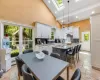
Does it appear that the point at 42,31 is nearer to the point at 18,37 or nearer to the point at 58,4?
the point at 18,37

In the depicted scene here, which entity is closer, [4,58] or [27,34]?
[4,58]

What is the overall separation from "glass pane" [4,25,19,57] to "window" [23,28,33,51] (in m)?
0.46

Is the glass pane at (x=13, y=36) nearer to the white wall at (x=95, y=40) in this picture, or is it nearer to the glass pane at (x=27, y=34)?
the glass pane at (x=27, y=34)

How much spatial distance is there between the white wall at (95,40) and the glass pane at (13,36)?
390 cm

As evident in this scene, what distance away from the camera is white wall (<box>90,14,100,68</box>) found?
133 inches

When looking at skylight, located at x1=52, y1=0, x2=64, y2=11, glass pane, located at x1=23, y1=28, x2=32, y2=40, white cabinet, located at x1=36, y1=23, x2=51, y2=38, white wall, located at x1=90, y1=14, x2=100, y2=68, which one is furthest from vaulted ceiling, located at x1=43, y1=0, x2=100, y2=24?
glass pane, located at x1=23, y1=28, x2=32, y2=40

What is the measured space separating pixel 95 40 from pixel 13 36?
4.10 m

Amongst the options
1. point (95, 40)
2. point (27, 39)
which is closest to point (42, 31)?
point (27, 39)

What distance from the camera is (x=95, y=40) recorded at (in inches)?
137

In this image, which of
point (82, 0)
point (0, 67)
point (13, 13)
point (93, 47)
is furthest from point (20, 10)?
point (93, 47)

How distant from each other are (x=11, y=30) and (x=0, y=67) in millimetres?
1888

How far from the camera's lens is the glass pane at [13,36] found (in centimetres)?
402

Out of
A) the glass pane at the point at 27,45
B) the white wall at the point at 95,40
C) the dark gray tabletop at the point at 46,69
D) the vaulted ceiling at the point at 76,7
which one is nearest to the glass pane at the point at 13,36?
the glass pane at the point at 27,45

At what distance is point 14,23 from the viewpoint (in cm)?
415
